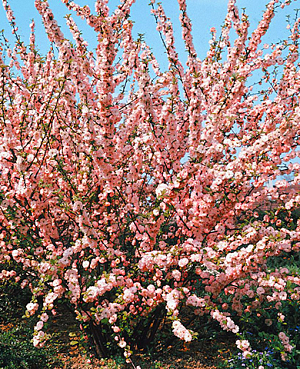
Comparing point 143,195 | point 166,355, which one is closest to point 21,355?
point 166,355

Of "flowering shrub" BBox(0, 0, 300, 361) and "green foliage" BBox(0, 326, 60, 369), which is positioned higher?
"flowering shrub" BBox(0, 0, 300, 361)

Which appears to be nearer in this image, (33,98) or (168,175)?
(168,175)

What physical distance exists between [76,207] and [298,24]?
4.99m

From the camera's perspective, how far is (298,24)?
540 cm

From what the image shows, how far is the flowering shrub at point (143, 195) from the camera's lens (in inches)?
115

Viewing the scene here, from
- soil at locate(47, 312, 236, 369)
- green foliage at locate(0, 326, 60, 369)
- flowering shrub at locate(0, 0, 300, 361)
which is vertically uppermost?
flowering shrub at locate(0, 0, 300, 361)

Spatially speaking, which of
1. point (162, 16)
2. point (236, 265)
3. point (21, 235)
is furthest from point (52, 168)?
point (162, 16)

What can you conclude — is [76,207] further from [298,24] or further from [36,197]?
[298,24]

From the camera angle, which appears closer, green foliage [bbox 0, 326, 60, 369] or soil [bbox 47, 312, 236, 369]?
green foliage [bbox 0, 326, 60, 369]

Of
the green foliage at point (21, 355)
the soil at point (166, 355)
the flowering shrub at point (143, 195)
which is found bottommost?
the soil at point (166, 355)

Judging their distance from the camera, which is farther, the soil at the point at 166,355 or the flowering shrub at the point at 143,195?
the soil at the point at 166,355

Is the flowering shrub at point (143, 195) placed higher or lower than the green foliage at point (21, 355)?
higher

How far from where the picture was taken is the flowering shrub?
2934mm

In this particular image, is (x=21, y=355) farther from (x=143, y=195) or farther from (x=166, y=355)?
(x=143, y=195)
